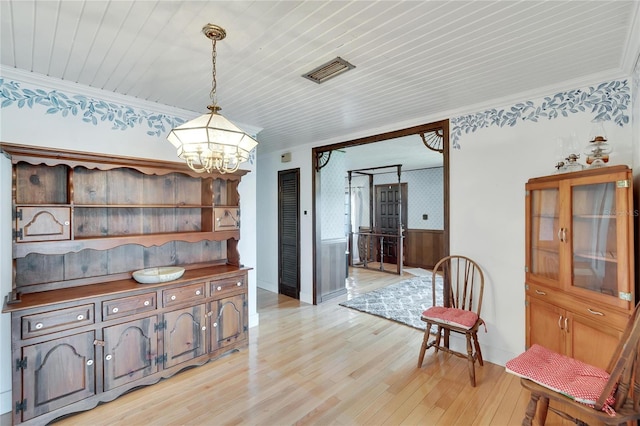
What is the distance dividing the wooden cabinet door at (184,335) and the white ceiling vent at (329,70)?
2254 millimetres

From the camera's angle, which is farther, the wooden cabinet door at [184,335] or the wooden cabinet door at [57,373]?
the wooden cabinet door at [184,335]

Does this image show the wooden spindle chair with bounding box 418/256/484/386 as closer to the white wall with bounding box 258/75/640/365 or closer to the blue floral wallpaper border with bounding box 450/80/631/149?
the white wall with bounding box 258/75/640/365

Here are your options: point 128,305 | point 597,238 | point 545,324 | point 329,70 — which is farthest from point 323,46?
point 545,324

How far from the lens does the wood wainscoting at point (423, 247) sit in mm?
7285

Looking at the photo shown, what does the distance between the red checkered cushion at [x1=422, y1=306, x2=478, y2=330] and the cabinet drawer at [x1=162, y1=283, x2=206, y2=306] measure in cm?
213

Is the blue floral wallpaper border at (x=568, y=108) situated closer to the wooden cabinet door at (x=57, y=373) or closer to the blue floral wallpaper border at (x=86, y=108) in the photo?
the blue floral wallpaper border at (x=86, y=108)

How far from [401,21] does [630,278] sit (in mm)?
2026

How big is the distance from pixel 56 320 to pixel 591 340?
3.63 meters

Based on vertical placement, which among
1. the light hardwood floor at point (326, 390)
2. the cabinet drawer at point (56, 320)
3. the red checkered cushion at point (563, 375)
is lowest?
the light hardwood floor at point (326, 390)

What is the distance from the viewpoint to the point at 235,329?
306cm

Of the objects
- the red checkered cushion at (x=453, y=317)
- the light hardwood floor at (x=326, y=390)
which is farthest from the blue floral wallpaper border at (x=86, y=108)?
the red checkered cushion at (x=453, y=317)

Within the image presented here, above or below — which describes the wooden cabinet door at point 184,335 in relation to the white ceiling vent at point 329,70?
below

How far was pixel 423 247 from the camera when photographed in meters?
7.55

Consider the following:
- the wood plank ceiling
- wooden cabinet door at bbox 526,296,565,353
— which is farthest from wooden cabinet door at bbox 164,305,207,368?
wooden cabinet door at bbox 526,296,565,353
